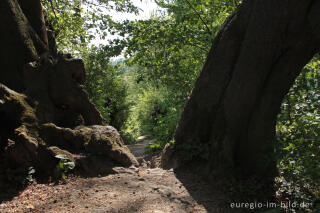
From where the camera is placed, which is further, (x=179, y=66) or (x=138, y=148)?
(x=138, y=148)

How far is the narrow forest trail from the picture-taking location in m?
3.10

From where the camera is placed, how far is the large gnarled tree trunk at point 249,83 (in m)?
3.55

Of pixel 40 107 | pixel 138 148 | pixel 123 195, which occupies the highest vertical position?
pixel 40 107

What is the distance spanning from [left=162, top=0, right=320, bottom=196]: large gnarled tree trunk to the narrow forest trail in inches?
22.5

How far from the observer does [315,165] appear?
10.3 ft

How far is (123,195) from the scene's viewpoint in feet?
11.5

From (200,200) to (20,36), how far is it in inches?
171

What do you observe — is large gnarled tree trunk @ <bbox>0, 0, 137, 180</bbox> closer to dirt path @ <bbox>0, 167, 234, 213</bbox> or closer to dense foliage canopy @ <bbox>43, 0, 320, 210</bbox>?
dirt path @ <bbox>0, 167, 234, 213</bbox>

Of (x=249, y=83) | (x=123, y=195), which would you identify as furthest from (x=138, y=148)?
(x=249, y=83)

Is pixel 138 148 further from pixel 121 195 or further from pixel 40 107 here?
pixel 121 195

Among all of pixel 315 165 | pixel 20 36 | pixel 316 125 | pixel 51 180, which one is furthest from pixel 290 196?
pixel 20 36

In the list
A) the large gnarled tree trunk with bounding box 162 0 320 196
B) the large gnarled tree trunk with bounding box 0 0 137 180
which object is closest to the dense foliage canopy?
the large gnarled tree trunk with bounding box 162 0 320 196

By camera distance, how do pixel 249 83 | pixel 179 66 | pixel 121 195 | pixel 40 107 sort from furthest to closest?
1. pixel 179 66
2. pixel 40 107
3. pixel 249 83
4. pixel 121 195

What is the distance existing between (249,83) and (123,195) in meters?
2.67
